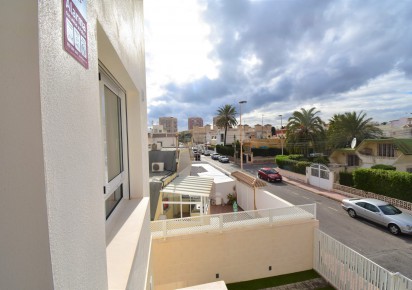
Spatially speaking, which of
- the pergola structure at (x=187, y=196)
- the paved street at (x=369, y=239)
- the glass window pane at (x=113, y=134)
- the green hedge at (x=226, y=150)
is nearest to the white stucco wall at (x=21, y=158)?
the glass window pane at (x=113, y=134)

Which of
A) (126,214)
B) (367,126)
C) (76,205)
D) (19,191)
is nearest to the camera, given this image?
(19,191)

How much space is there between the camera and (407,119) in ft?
159

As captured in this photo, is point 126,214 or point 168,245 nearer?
point 126,214

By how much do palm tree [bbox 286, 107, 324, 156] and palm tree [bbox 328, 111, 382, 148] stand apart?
2112 mm

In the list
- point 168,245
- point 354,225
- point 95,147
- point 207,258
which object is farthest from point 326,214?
point 95,147

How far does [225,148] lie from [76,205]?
1914 inches

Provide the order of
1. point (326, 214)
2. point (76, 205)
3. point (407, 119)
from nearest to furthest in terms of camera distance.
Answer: point (76, 205), point (326, 214), point (407, 119)

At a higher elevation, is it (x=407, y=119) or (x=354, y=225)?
(x=407, y=119)

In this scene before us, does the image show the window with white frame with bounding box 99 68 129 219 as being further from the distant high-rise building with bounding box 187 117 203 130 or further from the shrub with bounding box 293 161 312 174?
the distant high-rise building with bounding box 187 117 203 130

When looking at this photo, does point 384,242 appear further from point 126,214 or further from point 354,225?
point 126,214

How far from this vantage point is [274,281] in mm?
8227

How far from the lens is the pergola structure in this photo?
10.3m

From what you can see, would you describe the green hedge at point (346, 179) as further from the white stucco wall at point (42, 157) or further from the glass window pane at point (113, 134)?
the white stucco wall at point (42, 157)

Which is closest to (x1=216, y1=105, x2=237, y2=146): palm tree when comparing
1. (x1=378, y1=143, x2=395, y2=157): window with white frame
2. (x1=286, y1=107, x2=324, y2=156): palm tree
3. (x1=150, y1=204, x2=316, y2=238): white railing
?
(x1=286, y1=107, x2=324, y2=156): palm tree
